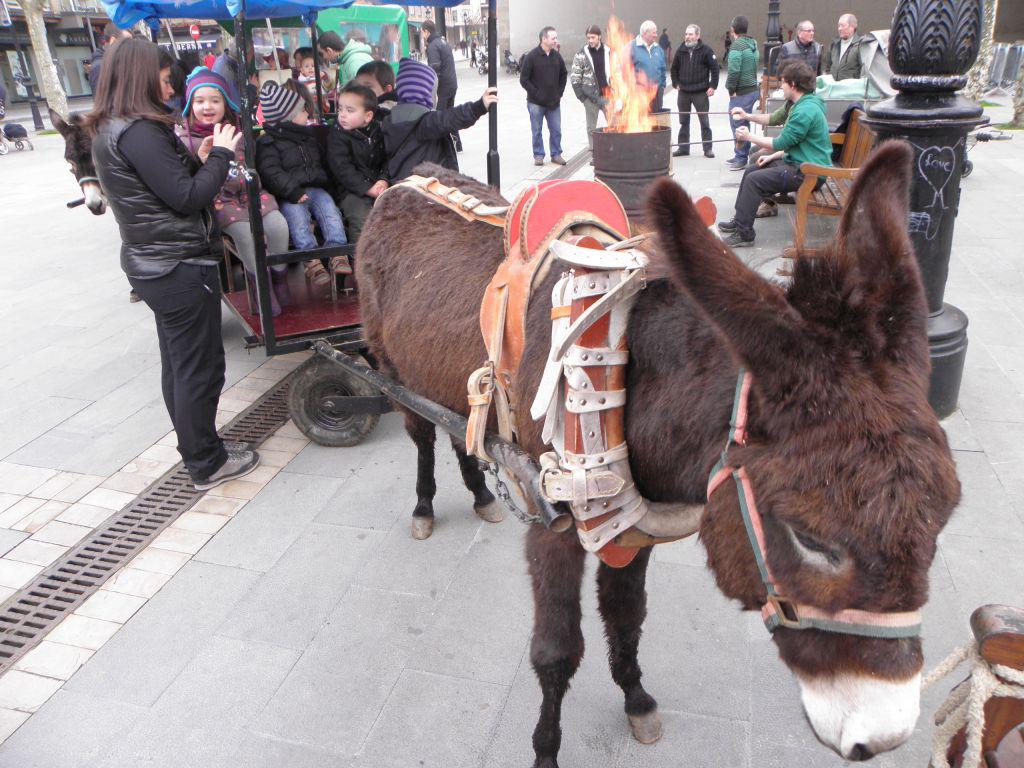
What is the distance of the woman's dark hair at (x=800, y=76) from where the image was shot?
7.08m

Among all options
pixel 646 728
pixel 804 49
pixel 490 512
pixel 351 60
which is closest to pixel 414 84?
pixel 351 60

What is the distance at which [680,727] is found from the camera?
2543 mm

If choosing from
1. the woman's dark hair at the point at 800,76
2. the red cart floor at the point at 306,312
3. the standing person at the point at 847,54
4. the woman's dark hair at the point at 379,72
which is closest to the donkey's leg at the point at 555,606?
the red cart floor at the point at 306,312

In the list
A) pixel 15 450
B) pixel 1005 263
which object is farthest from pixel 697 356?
pixel 1005 263

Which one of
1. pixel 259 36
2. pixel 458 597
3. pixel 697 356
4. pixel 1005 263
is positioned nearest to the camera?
pixel 697 356

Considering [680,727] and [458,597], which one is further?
[458,597]

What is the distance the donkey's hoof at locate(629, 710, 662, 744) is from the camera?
8.19 ft

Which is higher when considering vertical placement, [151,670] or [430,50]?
[430,50]

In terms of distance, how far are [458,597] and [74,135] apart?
4433 millimetres

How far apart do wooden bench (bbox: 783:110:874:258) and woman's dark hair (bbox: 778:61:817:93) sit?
581mm

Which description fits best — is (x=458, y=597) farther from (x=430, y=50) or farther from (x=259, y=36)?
(x=430, y=50)

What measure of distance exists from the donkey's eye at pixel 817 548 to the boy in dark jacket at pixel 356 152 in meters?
4.00

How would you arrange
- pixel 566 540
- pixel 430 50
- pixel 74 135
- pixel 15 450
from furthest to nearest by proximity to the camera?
pixel 430 50 → pixel 74 135 → pixel 15 450 → pixel 566 540

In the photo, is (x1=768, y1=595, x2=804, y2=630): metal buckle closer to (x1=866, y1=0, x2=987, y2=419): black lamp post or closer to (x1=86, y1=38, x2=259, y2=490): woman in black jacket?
(x1=866, y1=0, x2=987, y2=419): black lamp post
